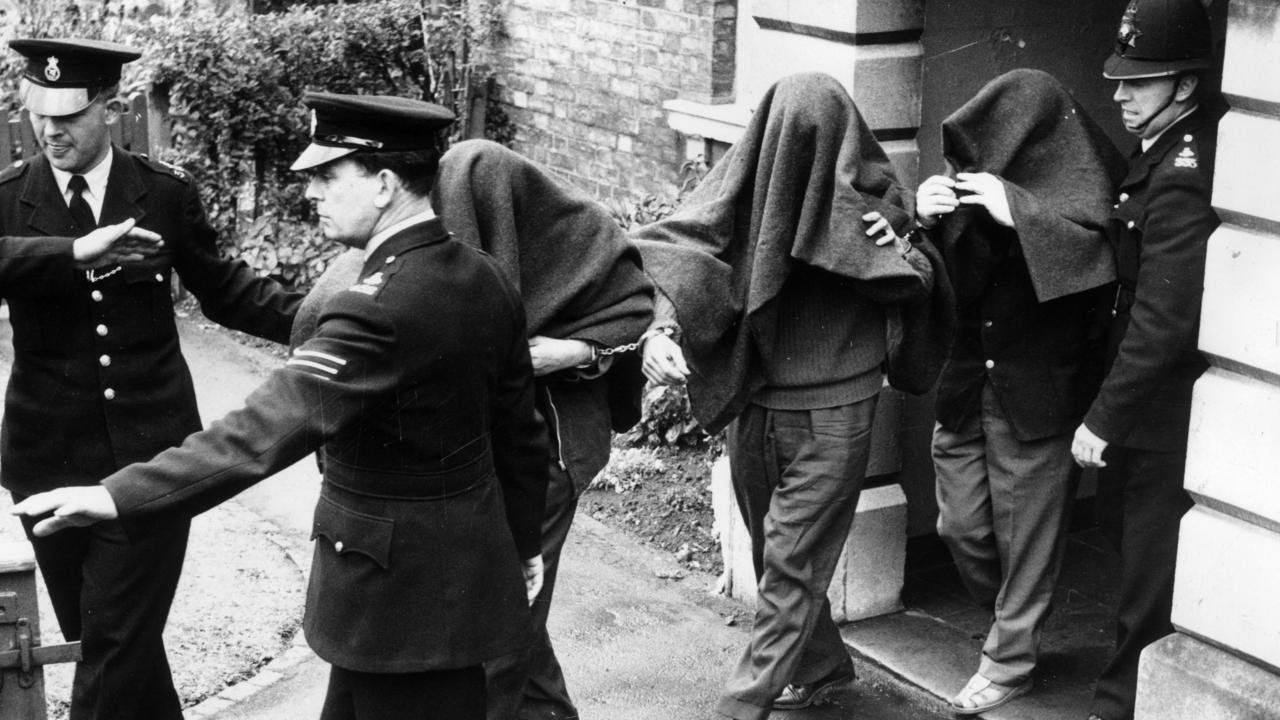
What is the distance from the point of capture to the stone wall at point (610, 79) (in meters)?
8.01

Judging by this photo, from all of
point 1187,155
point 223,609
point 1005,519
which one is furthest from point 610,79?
point 1187,155

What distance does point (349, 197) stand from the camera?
3516 millimetres

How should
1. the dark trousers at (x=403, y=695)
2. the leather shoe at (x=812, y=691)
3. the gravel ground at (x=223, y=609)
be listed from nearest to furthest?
the dark trousers at (x=403, y=695) < the leather shoe at (x=812, y=691) < the gravel ground at (x=223, y=609)

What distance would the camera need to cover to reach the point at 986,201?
4.78 meters

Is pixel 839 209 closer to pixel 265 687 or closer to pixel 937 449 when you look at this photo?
pixel 937 449

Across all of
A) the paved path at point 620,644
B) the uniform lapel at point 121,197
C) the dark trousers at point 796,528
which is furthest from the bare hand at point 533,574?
the uniform lapel at point 121,197

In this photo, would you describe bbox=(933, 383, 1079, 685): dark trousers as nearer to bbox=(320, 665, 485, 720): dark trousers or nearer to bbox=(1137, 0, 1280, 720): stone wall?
bbox=(1137, 0, 1280, 720): stone wall

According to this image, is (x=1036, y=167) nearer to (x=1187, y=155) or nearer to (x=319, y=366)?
(x=1187, y=155)

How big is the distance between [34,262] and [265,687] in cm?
176

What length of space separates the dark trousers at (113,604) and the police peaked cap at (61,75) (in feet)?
3.57

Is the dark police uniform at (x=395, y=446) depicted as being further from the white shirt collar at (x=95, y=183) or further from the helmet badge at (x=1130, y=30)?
the helmet badge at (x=1130, y=30)

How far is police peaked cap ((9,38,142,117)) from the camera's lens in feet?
14.3

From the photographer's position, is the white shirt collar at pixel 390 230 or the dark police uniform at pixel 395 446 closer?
the dark police uniform at pixel 395 446

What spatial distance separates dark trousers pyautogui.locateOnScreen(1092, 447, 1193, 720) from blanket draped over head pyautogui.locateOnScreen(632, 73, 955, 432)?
0.66 metres
